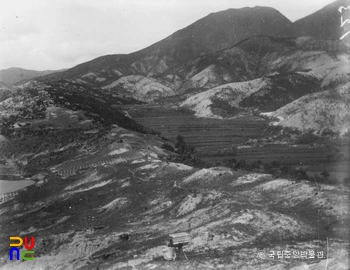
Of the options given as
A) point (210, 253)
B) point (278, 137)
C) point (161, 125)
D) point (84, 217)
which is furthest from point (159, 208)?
point (161, 125)

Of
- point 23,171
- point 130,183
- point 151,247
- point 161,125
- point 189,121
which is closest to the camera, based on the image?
point 151,247

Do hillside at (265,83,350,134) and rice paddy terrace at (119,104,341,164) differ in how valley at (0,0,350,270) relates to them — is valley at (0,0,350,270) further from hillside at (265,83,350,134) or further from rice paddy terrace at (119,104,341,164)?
rice paddy terrace at (119,104,341,164)

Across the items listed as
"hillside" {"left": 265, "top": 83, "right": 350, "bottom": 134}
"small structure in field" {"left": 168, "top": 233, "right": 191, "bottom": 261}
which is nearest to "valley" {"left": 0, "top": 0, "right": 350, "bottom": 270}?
"hillside" {"left": 265, "top": 83, "right": 350, "bottom": 134}

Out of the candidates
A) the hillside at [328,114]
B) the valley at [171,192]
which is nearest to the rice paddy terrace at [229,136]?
the valley at [171,192]

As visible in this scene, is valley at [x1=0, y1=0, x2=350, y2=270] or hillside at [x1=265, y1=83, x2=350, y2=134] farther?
hillside at [x1=265, y1=83, x2=350, y2=134]

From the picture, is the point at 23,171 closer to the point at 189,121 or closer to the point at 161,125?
the point at 161,125

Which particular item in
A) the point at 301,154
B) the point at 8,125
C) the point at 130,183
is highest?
the point at 8,125

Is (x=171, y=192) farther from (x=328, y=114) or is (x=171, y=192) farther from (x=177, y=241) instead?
(x=328, y=114)

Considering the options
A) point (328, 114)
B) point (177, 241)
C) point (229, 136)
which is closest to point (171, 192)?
point (177, 241)
